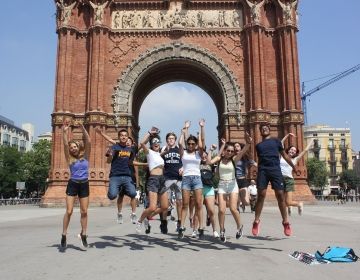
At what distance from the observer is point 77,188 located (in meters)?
7.80

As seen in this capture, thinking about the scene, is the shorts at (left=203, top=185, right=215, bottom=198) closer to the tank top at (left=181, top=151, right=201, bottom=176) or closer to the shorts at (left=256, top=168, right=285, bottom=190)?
the tank top at (left=181, top=151, right=201, bottom=176)

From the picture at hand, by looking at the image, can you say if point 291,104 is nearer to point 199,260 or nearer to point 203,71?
point 203,71

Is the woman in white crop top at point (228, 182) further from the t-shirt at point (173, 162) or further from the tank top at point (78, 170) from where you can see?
the tank top at point (78, 170)

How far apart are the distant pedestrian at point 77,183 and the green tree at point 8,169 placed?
62671mm

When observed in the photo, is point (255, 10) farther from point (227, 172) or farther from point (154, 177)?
point (154, 177)

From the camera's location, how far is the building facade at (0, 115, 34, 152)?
101975 mm

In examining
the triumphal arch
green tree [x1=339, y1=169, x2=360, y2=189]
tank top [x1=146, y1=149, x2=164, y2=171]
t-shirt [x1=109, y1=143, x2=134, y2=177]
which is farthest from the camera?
green tree [x1=339, y1=169, x2=360, y2=189]

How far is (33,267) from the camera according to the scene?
5.93m

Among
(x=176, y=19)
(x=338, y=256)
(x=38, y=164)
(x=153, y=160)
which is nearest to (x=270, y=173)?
(x=338, y=256)

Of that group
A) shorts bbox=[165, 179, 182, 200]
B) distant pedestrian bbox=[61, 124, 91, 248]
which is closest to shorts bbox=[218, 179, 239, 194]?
shorts bbox=[165, 179, 182, 200]

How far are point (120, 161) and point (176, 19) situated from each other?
85.0 feet

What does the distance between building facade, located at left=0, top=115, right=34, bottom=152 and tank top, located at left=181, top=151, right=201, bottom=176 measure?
97.9 metres

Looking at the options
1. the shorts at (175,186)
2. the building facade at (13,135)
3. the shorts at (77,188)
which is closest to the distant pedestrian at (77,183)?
the shorts at (77,188)

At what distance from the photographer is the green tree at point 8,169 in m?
65.2
